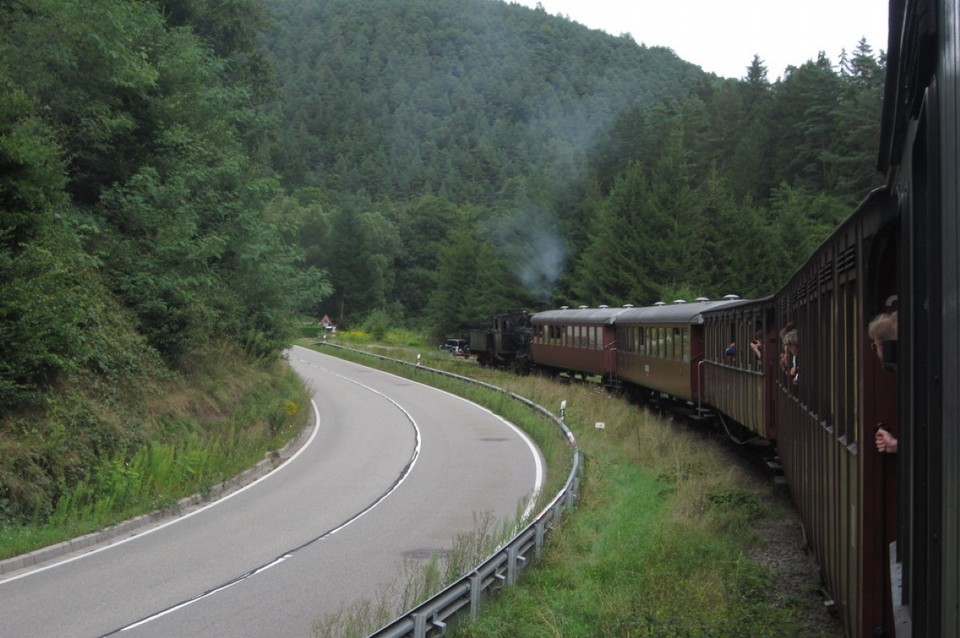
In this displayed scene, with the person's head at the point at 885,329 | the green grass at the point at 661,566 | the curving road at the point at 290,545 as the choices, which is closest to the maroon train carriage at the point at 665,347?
the green grass at the point at 661,566

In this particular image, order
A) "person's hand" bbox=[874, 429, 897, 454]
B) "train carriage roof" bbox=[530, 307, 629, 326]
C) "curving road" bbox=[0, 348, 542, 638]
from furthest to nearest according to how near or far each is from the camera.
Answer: "train carriage roof" bbox=[530, 307, 629, 326] → "curving road" bbox=[0, 348, 542, 638] → "person's hand" bbox=[874, 429, 897, 454]

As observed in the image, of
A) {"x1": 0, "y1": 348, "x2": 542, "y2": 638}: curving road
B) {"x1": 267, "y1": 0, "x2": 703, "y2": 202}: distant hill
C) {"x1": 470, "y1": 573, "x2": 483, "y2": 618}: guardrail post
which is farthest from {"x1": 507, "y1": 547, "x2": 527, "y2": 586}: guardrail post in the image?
{"x1": 267, "y1": 0, "x2": 703, "y2": 202}: distant hill

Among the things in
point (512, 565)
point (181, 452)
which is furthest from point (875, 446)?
point (181, 452)

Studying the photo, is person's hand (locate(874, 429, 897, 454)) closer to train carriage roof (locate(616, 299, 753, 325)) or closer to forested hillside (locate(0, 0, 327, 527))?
train carriage roof (locate(616, 299, 753, 325))

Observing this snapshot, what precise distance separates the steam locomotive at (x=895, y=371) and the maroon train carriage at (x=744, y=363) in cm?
251

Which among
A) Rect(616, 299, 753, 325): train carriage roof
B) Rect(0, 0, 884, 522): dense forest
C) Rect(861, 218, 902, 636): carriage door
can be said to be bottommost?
Rect(861, 218, 902, 636): carriage door

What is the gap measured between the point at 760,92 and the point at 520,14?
131 m

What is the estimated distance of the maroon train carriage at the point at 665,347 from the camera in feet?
70.6

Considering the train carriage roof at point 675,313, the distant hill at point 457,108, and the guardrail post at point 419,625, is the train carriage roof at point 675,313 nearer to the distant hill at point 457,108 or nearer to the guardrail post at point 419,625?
the guardrail post at point 419,625

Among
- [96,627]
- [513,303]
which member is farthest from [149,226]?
[513,303]

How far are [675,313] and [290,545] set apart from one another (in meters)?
12.9

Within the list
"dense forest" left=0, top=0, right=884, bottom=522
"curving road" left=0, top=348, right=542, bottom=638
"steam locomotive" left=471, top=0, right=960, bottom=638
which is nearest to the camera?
"steam locomotive" left=471, top=0, right=960, bottom=638

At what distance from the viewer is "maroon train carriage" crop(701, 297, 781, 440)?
46.0ft

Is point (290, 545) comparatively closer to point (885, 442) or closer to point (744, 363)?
point (744, 363)
